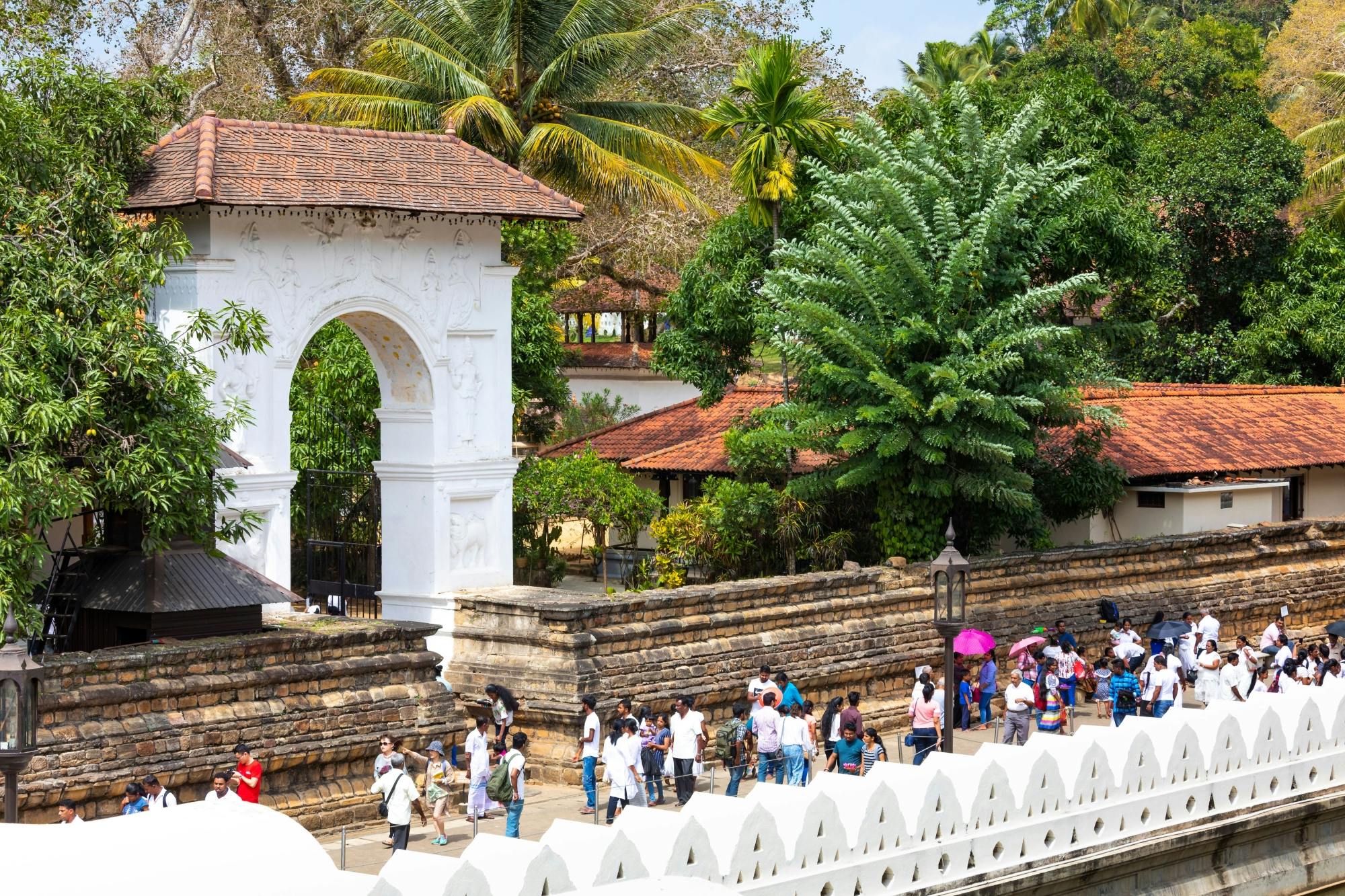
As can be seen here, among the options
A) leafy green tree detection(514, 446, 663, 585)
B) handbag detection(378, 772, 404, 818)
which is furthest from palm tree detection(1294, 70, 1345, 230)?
handbag detection(378, 772, 404, 818)

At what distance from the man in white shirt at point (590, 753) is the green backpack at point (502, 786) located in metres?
1.08

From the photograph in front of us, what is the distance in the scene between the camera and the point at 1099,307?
38.2 m

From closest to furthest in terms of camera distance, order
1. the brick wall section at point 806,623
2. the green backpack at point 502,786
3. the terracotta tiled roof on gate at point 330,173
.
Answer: the green backpack at point 502,786 < the terracotta tiled roof on gate at point 330,173 < the brick wall section at point 806,623

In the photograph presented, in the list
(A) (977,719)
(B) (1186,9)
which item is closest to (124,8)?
(A) (977,719)

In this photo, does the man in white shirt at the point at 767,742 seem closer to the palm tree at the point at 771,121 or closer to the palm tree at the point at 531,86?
the palm tree at the point at 771,121

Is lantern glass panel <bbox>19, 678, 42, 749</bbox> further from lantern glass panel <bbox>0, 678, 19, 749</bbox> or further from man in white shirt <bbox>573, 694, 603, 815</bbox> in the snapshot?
man in white shirt <bbox>573, 694, 603, 815</bbox>

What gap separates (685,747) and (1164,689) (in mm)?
6140

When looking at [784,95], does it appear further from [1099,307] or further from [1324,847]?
[1099,307]

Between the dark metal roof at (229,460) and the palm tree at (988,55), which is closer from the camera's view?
the dark metal roof at (229,460)

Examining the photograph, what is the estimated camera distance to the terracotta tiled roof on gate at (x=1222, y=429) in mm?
Answer: 26156

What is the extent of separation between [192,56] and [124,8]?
137cm

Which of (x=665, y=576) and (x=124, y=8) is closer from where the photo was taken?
(x=665, y=576)

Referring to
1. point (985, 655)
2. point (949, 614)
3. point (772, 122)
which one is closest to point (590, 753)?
point (949, 614)

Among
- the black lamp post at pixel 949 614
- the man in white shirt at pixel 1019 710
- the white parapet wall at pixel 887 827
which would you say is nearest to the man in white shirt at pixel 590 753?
the black lamp post at pixel 949 614
